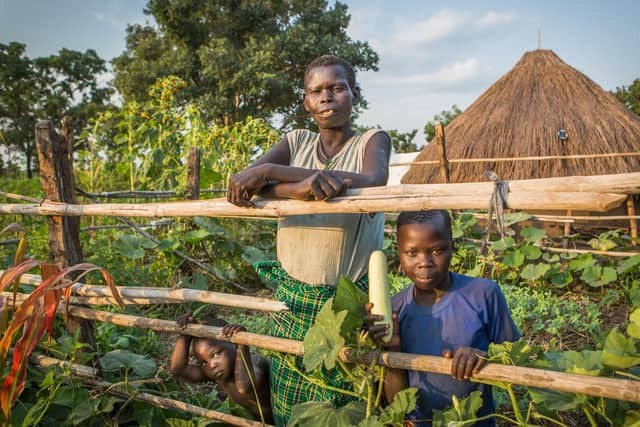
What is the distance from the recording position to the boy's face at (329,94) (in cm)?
160

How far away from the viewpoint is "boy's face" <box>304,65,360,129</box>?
1603 millimetres

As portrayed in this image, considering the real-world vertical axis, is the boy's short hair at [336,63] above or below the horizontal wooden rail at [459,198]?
above

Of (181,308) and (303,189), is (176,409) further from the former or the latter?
(181,308)

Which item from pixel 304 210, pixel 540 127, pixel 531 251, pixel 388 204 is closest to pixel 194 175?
pixel 304 210

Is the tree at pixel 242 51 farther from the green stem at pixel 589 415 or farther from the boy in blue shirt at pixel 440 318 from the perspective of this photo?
the green stem at pixel 589 415

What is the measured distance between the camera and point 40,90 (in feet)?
72.9

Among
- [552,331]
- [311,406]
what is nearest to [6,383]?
[311,406]

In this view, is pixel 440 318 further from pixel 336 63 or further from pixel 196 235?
pixel 196 235

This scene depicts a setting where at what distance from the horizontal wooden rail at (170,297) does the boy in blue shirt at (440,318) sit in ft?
1.52

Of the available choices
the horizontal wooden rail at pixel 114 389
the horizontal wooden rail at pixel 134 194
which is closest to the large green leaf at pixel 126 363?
the horizontal wooden rail at pixel 114 389

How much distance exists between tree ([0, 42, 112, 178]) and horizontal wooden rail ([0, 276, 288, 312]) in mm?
21813

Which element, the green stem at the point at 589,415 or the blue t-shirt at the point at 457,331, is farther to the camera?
the blue t-shirt at the point at 457,331

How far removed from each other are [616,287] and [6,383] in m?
4.89

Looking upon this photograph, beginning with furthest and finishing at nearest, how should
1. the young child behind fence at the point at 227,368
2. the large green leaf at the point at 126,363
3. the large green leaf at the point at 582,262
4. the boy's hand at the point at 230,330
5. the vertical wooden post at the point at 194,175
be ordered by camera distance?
the large green leaf at the point at 582,262 < the vertical wooden post at the point at 194,175 < the large green leaf at the point at 126,363 < the young child behind fence at the point at 227,368 < the boy's hand at the point at 230,330
